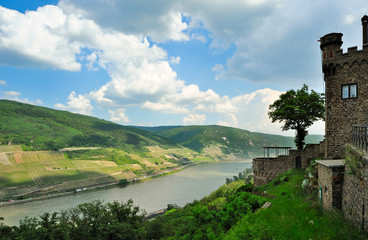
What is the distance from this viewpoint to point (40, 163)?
151500 millimetres

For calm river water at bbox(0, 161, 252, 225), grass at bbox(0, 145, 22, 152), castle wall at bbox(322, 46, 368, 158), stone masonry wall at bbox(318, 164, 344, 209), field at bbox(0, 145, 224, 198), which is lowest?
calm river water at bbox(0, 161, 252, 225)

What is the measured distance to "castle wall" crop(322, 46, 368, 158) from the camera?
56.4 ft

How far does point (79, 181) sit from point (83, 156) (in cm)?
6465

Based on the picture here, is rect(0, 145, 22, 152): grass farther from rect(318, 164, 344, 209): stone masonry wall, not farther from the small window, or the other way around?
the small window

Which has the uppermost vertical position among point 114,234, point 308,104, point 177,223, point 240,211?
point 308,104

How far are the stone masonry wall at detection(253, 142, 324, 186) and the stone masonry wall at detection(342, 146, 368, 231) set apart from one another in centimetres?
1809

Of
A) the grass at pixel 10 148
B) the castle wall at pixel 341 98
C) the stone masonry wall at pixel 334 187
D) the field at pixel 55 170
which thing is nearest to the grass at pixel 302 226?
the stone masonry wall at pixel 334 187

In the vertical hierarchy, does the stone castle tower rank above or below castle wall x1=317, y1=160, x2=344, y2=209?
above

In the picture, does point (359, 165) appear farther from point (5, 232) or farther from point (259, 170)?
point (5, 232)

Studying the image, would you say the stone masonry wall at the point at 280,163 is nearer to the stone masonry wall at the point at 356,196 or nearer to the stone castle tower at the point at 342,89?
the stone castle tower at the point at 342,89

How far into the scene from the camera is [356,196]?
355 inches

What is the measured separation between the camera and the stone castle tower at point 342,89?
56.5ft

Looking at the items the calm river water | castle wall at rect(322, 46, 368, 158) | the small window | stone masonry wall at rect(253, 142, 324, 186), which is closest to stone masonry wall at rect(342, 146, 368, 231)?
castle wall at rect(322, 46, 368, 158)

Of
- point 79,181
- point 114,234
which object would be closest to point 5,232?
point 114,234
